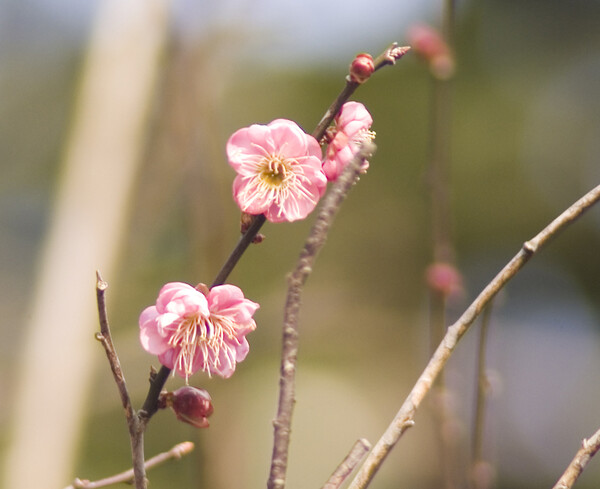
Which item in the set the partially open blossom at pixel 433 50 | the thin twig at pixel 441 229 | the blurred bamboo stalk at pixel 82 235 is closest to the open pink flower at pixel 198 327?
the thin twig at pixel 441 229

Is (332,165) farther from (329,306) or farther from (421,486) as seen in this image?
(421,486)

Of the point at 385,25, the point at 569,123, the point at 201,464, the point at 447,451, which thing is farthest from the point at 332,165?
the point at 569,123

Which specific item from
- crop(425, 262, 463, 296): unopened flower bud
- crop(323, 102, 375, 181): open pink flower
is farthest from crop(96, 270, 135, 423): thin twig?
crop(425, 262, 463, 296): unopened flower bud

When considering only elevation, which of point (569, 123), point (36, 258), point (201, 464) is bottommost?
point (201, 464)

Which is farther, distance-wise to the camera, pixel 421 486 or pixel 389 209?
→ pixel 389 209

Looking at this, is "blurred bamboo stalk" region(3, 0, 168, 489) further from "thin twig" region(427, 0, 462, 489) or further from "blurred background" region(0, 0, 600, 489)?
"thin twig" region(427, 0, 462, 489)

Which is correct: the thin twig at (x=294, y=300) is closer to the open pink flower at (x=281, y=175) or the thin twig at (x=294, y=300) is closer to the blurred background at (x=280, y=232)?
the open pink flower at (x=281, y=175)

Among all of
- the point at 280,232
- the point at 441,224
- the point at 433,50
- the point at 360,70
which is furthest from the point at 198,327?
the point at 280,232
